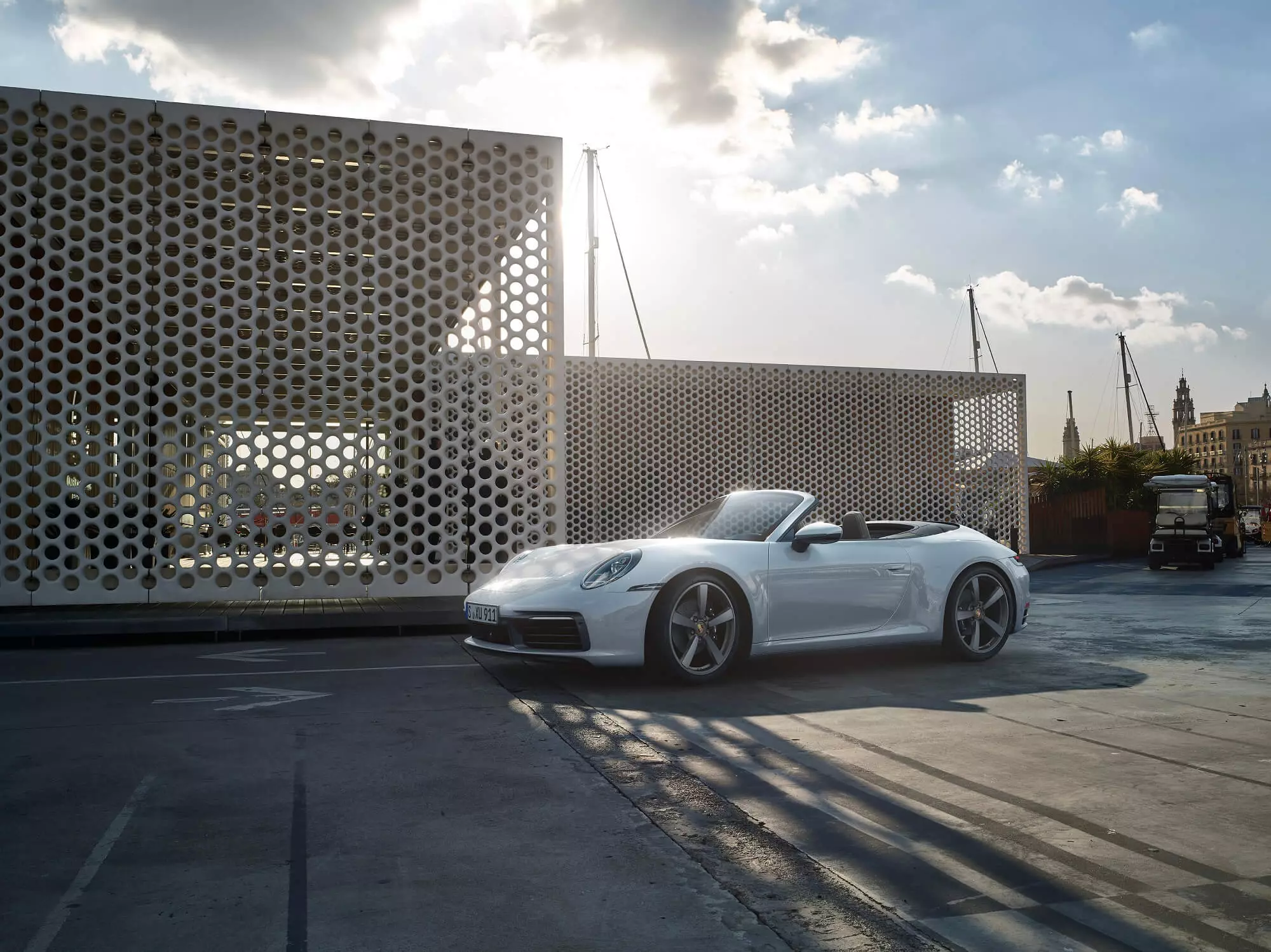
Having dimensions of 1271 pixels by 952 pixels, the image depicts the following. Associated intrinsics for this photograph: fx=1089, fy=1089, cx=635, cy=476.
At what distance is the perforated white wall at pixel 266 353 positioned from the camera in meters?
12.6

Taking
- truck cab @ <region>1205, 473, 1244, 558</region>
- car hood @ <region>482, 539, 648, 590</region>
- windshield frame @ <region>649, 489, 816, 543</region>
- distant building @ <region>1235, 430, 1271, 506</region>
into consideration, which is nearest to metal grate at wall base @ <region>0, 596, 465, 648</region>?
car hood @ <region>482, 539, 648, 590</region>

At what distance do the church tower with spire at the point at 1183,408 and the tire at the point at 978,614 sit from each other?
657ft

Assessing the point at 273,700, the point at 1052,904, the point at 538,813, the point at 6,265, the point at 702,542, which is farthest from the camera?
the point at 6,265

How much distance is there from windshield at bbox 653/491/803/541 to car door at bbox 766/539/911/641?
23 centimetres

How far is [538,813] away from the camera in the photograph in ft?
13.2

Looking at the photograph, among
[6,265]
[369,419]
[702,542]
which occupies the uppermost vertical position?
[6,265]

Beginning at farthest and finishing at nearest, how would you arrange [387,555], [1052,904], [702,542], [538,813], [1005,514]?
[1005,514]
[387,555]
[702,542]
[538,813]
[1052,904]

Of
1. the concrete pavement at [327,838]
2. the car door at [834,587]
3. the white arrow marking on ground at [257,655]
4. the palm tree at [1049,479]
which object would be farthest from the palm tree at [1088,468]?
the concrete pavement at [327,838]

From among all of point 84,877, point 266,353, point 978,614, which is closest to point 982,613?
point 978,614

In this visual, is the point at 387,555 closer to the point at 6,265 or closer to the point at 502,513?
the point at 502,513

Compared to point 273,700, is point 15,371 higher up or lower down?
higher up

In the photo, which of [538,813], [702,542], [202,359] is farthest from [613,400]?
Answer: [538,813]

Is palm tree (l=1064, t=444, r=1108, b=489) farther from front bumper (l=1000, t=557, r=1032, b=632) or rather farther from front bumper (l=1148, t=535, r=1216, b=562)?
front bumper (l=1000, t=557, r=1032, b=632)

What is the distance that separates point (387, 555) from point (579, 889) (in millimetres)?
10619
